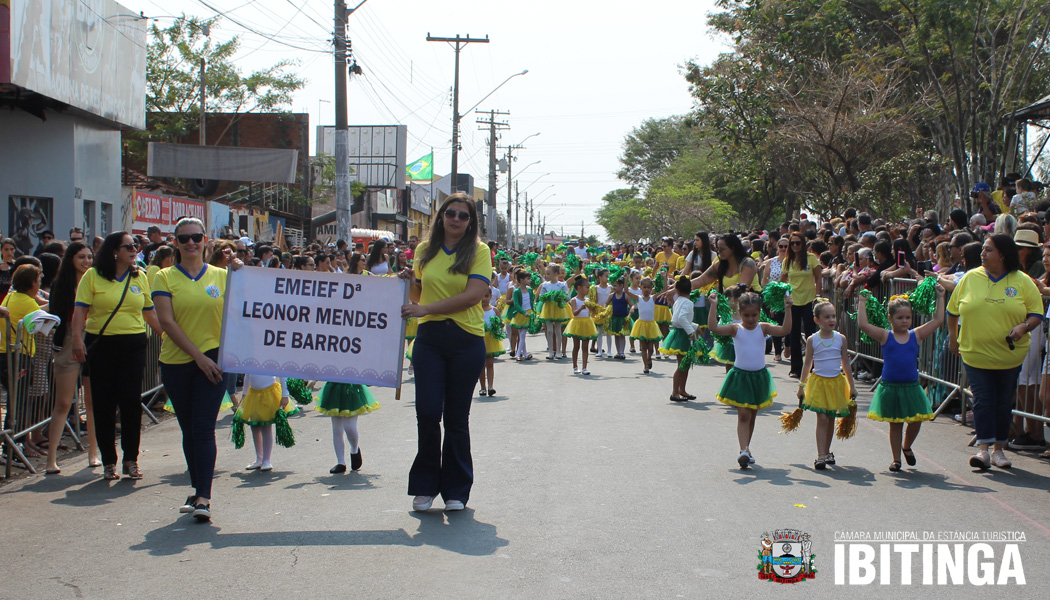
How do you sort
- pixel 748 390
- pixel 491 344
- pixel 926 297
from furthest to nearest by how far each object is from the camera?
1. pixel 491 344
2. pixel 926 297
3. pixel 748 390

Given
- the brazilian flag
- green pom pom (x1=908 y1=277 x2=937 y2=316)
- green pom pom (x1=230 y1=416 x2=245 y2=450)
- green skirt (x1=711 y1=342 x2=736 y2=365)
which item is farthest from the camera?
the brazilian flag

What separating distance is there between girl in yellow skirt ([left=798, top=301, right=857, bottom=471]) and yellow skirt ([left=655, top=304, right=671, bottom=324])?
26.5 feet

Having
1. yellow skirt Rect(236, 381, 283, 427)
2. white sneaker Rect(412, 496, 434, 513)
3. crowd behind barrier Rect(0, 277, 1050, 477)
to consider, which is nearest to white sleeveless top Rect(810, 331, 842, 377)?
crowd behind barrier Rect(0, 277, 1050, 477)

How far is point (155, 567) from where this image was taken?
5.02 meters

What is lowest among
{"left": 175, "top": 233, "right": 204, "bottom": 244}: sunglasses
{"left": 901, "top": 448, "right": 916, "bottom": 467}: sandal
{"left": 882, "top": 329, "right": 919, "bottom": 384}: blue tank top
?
{"left": 901, "top": 448, "right": 916, "bottom": 467}: sandal

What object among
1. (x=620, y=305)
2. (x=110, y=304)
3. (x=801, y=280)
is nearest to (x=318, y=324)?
(x=110, y=304)

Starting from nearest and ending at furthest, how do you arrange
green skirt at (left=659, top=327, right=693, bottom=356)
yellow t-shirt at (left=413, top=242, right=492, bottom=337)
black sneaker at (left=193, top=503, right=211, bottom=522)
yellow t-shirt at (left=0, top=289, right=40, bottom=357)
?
black sneaker at (left=193, top=503, right=211, bottom=522) < yellow t-shirt at (left=413, top=242, right=492, bottom=337) < yellow t-shirt at (left=0, top=289, right=40, bottom=357) < green skirt at (left=659, top=327, right=693, bottom=356)

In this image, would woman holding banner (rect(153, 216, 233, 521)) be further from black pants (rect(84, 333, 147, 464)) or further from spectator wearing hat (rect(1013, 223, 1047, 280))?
spectator wearing hat (rect(1013, 223, 1047, 280))

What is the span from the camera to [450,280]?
5.96m

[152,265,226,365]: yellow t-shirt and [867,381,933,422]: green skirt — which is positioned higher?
[152,265,226,365]: yellow t-shirt

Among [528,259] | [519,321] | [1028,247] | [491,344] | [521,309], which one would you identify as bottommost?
[491,344]

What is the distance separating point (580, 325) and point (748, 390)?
743cm

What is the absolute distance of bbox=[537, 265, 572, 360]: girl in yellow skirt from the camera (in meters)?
16.6

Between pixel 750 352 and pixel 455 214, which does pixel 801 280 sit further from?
pixel 455 214
